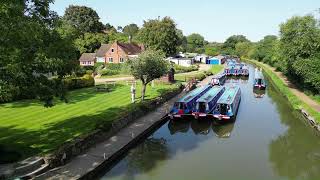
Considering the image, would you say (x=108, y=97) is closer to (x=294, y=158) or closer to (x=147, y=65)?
(x=147, y=65)

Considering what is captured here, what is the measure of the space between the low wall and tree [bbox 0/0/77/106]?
284 centimetres

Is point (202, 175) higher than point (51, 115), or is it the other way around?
point (51, 115)

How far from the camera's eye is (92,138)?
77.5 ft

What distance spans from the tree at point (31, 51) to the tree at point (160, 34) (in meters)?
65.7

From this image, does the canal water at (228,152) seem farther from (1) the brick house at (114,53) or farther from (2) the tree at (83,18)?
(2) the tree at (83,18)

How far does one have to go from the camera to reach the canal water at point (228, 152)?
21750 millimetres

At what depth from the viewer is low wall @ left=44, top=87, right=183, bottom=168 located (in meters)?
19.8

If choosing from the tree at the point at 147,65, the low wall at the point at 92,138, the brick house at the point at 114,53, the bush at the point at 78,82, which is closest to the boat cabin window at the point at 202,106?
the low wall at the point at 92,138

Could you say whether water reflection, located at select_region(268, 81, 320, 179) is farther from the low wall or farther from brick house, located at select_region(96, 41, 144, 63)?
brick house, located at select_region(96, 41, 144, 63)

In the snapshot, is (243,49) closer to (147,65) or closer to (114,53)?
(114,53)

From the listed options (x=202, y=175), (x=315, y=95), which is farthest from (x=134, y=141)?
(x=315, y=95)

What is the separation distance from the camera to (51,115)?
30734 mm

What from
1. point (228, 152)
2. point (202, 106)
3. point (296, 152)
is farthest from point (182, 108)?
point (296, 152)

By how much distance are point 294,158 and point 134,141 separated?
10.9 meters
